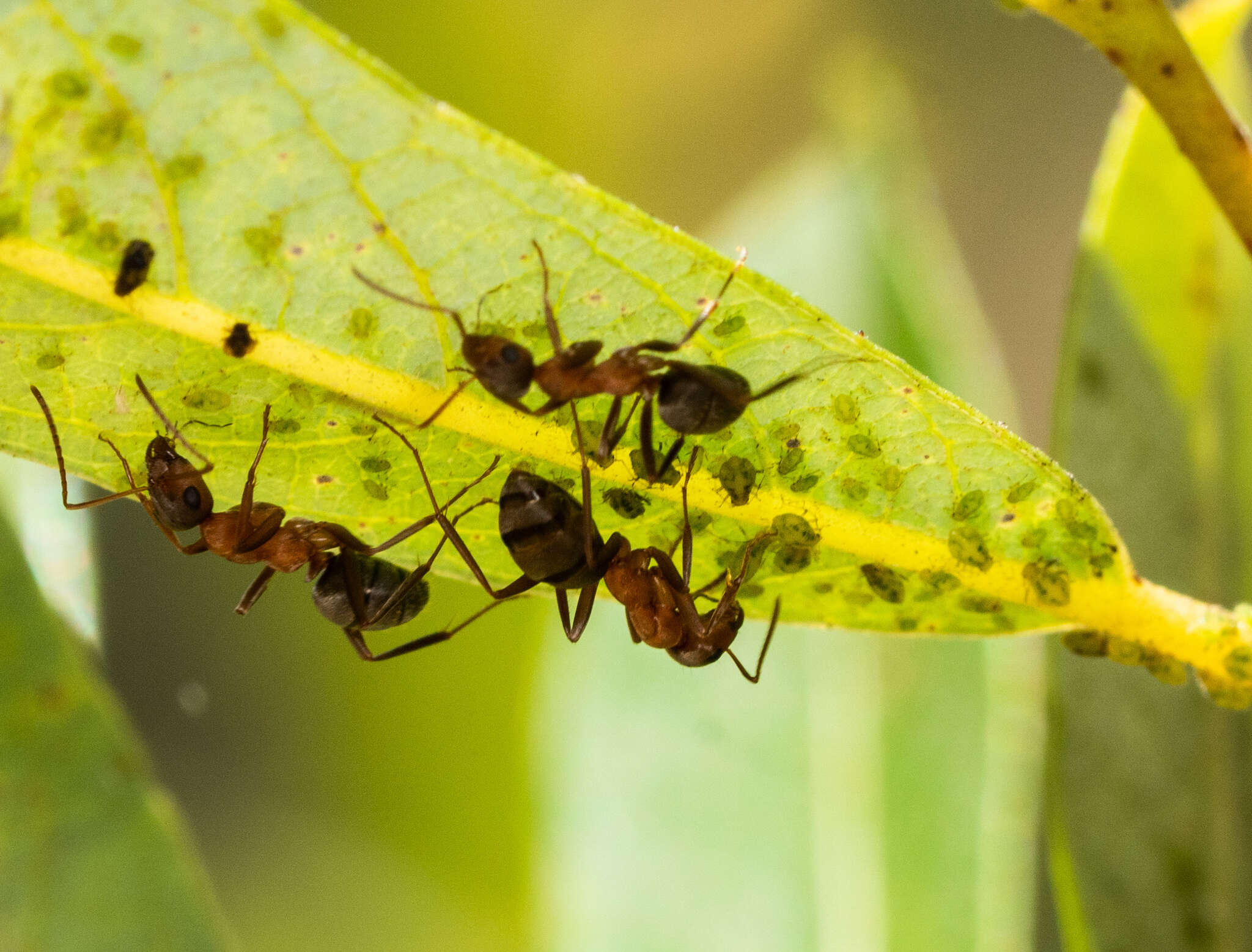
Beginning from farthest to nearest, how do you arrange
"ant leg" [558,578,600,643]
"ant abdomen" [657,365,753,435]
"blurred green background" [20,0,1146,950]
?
"blurred green background" [20,0,1146,950]
"ant leg" [558,578,600,643]
"ant abdomen" [657,365,753,435]

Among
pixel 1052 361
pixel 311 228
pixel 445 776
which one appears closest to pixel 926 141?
pixel 1052 361

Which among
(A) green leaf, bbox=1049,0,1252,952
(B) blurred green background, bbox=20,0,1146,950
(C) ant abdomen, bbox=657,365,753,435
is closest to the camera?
(C) ant abdomen, bbox=657,365,753,435

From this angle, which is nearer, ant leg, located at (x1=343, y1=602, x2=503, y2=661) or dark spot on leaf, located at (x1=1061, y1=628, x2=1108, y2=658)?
dark spot on leaf, located at (x1=1061, y1=628, x2=1108, y2=658)

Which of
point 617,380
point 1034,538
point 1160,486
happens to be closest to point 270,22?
point 617,380

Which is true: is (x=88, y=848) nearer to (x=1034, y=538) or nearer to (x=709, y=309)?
(x=709, y=309)

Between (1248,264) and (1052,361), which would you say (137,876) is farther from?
(1052,361)

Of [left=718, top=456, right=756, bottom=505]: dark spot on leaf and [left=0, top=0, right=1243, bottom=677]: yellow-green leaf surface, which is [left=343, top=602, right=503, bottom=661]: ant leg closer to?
[left=0, top=0, right=1243, bottom=677]: yellow-green leaf surface

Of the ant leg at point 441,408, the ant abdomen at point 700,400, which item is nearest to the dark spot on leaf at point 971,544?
the ant abdomen at point 700,400

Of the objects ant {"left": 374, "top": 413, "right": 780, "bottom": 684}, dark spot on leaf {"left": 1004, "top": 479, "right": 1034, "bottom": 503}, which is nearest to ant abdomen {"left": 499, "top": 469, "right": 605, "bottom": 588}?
ant {"left": 374, "top": 413, "right": 780, "bottom": 684}
